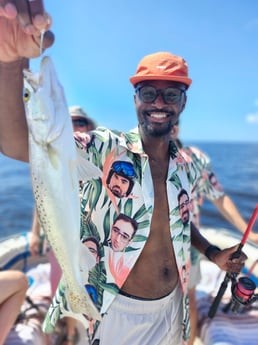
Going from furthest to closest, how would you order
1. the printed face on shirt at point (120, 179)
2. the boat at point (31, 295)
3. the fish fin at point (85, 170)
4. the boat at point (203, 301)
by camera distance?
the boat at point (203, 301) → the boat at point (31, 295) → the printed face on shirt at point (120, 179) → the fish fin at point (85, 170)

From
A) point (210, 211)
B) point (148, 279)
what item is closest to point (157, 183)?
point (148, 279)

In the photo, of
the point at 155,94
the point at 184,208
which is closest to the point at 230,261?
the point at 184,208

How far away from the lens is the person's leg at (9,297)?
2297 mm

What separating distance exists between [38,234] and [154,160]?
2.65m

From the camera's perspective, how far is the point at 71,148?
1.21 metres

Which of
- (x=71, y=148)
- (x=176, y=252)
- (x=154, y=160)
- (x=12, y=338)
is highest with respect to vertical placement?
(x=71, y=148)

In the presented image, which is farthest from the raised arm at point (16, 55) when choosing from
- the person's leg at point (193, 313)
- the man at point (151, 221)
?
the person's leg at point (193, 313)

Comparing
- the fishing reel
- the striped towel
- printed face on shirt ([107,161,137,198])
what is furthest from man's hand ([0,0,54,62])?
the striped towel

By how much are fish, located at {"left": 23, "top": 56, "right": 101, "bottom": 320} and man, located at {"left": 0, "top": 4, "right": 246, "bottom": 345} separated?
57 centimetres

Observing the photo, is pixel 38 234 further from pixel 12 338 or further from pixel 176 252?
pixel 176 252

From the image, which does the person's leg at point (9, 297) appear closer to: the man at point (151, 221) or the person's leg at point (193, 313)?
the man at point (151, 221)

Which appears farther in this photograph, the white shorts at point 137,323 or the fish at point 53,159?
the white shorts at point 137,323

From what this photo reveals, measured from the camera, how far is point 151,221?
208cm

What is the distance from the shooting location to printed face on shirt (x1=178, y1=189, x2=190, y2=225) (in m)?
2.16
